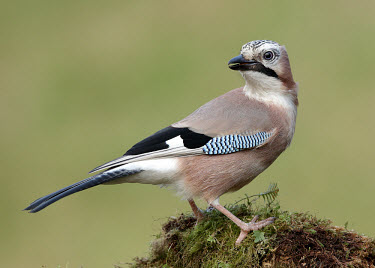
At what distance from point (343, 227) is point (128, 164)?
2.07m

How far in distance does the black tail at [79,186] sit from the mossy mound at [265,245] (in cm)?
80

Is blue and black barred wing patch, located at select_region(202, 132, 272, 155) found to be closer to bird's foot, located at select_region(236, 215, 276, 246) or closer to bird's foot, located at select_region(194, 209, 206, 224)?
bird's foot, located at select_region(194, 209, 206, 224)

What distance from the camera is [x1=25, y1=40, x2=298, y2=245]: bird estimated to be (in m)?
4.78

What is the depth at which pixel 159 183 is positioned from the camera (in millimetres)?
4934

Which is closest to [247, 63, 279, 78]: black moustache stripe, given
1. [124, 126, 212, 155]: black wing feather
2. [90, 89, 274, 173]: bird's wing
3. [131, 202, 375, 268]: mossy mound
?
[90, 89, 274, 173]: bird's wing

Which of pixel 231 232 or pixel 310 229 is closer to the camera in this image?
pixel 310 229

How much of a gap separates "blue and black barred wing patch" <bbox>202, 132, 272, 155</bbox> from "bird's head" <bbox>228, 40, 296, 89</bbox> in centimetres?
61

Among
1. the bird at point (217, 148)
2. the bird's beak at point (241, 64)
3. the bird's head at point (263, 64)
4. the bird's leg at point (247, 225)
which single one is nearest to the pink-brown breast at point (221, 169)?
the bird at point (217, 148)

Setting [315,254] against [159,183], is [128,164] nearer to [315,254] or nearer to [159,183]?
[159,183]

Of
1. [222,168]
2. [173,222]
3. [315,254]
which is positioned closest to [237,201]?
[222,168]

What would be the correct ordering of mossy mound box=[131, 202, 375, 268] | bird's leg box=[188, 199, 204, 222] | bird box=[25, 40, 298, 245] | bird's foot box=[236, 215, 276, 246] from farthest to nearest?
bird's leg box=[188, 199, 204, 222]
bird box=[25, 40, 298, 245]
bird's foot box=[236, 215, 276, 246]
mossy mound box=[131, 202, 375, 268]

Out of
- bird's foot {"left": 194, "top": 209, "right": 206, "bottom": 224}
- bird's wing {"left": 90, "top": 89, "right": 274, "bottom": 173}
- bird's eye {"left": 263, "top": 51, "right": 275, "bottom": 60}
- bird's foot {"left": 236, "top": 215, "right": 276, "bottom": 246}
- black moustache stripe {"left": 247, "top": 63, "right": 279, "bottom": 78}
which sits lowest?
bird's foot {"left": 236, "top": 215, "right": 276, "bottom": 246}

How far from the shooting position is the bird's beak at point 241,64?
4831 millimetres

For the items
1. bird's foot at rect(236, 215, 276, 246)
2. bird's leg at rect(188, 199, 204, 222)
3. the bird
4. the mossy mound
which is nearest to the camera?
the mossy mound
